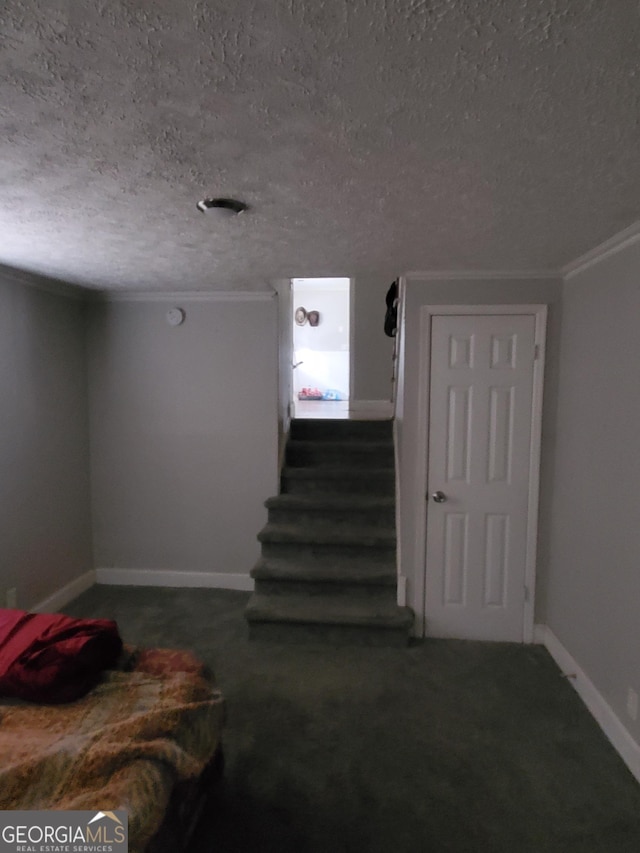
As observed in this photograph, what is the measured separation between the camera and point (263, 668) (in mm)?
2965

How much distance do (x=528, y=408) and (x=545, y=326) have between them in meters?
0.50

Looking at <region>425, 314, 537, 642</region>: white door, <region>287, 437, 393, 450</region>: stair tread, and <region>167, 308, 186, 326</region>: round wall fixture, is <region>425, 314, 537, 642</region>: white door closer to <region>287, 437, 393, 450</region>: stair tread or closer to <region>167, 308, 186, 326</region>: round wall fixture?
<region>287, 437, 393, 450</region>: stair tread

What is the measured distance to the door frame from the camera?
3100 millimetres

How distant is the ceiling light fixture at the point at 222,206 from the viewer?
1.89m

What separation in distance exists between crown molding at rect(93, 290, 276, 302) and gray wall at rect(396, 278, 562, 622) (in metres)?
1.22

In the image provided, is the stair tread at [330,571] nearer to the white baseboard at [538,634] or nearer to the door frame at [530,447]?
the door frame at [530,447]

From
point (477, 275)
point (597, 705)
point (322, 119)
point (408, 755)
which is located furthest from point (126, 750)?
point (477, 275)

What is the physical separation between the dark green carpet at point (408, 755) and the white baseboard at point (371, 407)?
10.2ft

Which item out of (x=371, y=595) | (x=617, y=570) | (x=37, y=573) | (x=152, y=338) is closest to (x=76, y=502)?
(x=37, y=573)

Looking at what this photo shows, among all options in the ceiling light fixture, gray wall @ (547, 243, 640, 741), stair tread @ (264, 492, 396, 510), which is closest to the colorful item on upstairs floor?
stair tread @ (264, 492, 396, 510)

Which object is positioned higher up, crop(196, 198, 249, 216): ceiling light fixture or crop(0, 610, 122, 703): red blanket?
crop(196, 198, 249, 216): ceiling light fixture

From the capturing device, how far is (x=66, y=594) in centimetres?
375

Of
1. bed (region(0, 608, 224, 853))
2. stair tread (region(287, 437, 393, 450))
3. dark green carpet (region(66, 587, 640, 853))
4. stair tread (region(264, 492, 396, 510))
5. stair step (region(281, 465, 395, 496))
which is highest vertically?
stair tread (region(287, 437, 393, 450))

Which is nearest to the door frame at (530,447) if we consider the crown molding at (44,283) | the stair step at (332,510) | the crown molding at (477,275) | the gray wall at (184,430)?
the crown molding at (477,275)
